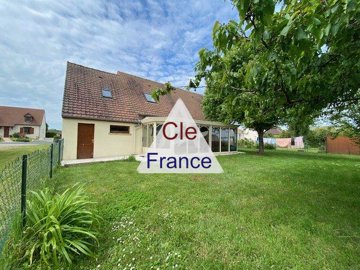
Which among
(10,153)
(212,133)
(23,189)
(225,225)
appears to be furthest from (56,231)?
(10,153)

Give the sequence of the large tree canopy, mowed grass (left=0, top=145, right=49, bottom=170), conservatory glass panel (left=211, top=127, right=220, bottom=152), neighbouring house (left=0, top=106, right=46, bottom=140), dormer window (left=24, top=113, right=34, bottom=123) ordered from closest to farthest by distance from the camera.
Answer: the large tree canopy, mowed grass (left=0, top=145, right=49, bottom=170), conservatory glass panel (left=211, top=127, right=220, bottom=152), neighbouring house (left=0, top=106, right=46, bottom=140), dormer window (left=24, top=113, right=34, bottom=123)

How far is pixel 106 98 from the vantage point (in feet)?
44.4

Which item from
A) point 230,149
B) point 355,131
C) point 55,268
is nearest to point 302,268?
point 55,268

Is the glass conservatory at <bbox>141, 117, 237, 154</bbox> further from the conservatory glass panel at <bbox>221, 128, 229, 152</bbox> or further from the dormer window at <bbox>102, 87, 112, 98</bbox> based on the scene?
the dormer window at <bbox>102, 87, 112, 98</bbox>

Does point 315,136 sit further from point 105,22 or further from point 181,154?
point 105,22

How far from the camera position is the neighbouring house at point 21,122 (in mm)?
41031

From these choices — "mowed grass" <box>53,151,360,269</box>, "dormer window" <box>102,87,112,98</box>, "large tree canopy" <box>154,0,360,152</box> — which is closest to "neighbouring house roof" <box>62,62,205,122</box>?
"dormer window" <box>102,87,112,98</box>

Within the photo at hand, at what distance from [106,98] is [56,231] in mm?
12104

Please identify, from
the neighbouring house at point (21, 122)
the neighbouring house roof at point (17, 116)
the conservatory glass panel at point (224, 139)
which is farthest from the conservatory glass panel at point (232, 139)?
the neighbouring house roof at point (17, 116)

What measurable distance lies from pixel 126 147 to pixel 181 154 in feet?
12.8

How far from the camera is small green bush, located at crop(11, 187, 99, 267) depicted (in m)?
2.44

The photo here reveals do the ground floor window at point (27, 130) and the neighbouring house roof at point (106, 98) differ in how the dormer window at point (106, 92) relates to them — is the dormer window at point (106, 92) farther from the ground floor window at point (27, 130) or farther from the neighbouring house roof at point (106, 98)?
the ground floor window at point (27, 130)

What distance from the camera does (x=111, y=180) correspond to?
21.2 feet

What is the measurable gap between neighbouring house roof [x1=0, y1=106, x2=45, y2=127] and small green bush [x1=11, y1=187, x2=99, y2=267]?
163 ft
